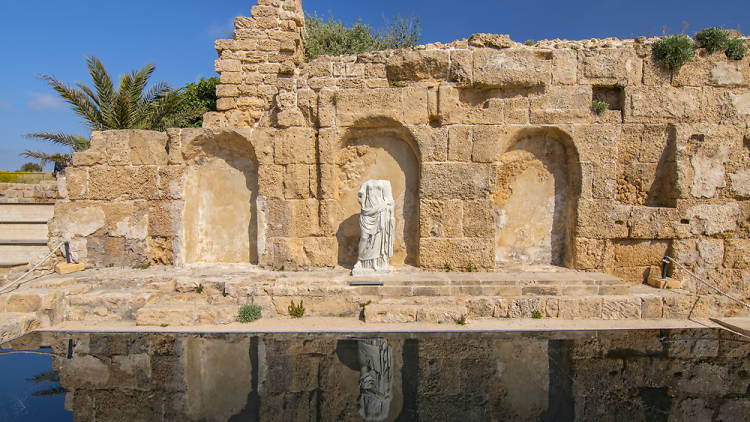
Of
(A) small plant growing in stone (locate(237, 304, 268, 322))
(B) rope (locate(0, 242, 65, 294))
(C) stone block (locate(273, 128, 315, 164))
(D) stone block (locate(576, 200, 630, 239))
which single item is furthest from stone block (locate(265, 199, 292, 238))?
(D) stone block (locate(576, 200, 630, 239))

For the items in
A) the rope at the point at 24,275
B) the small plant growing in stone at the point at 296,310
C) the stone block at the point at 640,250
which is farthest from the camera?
the stone block at the point at 640,250

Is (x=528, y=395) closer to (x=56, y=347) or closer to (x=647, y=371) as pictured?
(x=647, y=371)

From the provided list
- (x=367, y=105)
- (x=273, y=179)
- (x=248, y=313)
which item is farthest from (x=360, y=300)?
(x=367, y=105)

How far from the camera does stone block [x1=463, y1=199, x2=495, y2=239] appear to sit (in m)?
6.74

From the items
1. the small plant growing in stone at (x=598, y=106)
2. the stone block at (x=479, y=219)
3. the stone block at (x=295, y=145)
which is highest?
the small plant growing in stone at (x=598, y=106)

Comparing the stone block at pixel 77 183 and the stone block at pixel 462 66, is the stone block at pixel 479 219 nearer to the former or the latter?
the stone block at pixel 462 66

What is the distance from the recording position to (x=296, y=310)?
19.2 ft

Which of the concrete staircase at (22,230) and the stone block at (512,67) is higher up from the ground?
the stone block at (512,67)

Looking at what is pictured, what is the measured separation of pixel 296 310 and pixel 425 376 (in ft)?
7.96

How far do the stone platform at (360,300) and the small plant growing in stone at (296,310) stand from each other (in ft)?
0.25

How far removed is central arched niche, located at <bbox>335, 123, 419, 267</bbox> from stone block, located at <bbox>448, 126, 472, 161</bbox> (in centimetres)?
74

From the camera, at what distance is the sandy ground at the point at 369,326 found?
537 cm

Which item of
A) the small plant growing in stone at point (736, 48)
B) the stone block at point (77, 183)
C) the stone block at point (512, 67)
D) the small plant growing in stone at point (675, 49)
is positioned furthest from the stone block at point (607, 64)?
the stone block at point (77, 183)

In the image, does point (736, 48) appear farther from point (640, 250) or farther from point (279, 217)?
point (279, 217)
